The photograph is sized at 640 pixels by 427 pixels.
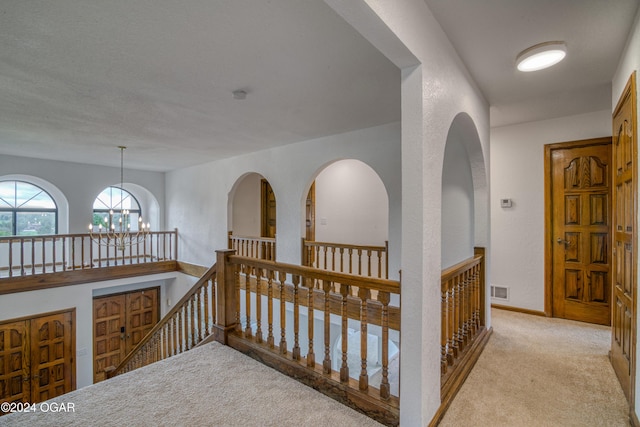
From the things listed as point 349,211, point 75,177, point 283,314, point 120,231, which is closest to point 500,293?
point 349,211

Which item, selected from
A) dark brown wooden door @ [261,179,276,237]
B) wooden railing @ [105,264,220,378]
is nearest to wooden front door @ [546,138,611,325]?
wooden railing @ [105,264,220,378]

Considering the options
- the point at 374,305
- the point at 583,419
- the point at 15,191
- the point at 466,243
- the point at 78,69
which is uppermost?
the point at 78,69

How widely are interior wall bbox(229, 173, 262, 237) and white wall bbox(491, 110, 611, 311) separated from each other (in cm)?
537

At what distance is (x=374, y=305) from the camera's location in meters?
3.34

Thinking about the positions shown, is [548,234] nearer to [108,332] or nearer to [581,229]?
[581,229]

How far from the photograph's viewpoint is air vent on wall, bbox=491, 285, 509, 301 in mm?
3979

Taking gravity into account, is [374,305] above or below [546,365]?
above

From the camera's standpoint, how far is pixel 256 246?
563 cm

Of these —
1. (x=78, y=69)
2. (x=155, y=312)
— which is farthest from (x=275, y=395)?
(x=155, y=312)

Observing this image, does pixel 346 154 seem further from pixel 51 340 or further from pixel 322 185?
pixel 51 340

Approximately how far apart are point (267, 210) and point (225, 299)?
509cm

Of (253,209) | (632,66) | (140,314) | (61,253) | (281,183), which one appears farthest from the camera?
(253,209)

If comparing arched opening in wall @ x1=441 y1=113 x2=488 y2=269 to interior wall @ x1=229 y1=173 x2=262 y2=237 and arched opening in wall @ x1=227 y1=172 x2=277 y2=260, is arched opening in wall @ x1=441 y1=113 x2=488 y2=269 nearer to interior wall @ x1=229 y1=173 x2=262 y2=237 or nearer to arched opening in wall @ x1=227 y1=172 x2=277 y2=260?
arched opening in wall @ x1=227 y1=172 x2=277 y2=260

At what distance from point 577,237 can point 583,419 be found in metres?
2.38
